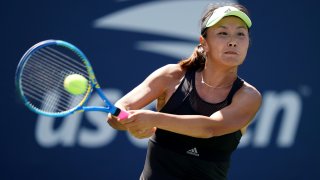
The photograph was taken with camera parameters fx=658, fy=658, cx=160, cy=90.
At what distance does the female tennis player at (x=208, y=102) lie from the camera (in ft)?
11.1

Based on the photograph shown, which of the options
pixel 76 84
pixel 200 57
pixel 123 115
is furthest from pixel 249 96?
pixel 76 84

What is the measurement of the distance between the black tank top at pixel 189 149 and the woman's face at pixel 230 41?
16cm

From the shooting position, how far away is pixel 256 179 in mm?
5855

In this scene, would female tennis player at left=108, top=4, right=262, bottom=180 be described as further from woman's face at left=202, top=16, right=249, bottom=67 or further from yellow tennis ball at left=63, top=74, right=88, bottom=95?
yellow tennis ball at left=63, top=74, right=88, bottom=95

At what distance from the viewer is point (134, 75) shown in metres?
5.48

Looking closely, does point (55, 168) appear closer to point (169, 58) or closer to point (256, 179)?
point (169, 58)

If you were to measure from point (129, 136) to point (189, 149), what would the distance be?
2.12 metres

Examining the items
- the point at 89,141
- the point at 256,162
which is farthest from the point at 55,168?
the point at 256,162

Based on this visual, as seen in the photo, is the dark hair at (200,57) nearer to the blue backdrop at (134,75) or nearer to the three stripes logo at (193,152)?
the three stripes logo at (193,152)

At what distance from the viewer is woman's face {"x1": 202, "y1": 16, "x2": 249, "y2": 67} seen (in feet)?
11.1

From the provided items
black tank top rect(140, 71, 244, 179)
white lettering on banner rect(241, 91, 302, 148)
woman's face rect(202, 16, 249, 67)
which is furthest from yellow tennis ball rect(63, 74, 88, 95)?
white lettering on banner rect(241, 91, 302, 148)

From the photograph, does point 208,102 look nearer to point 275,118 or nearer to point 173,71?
point 173,71

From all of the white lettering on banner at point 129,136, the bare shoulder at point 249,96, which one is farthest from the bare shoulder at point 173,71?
the white lettering on banner at point 129,136

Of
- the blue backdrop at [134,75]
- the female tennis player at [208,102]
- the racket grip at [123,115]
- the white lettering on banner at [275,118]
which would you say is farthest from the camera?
the white lettering on banner at [275,118]
